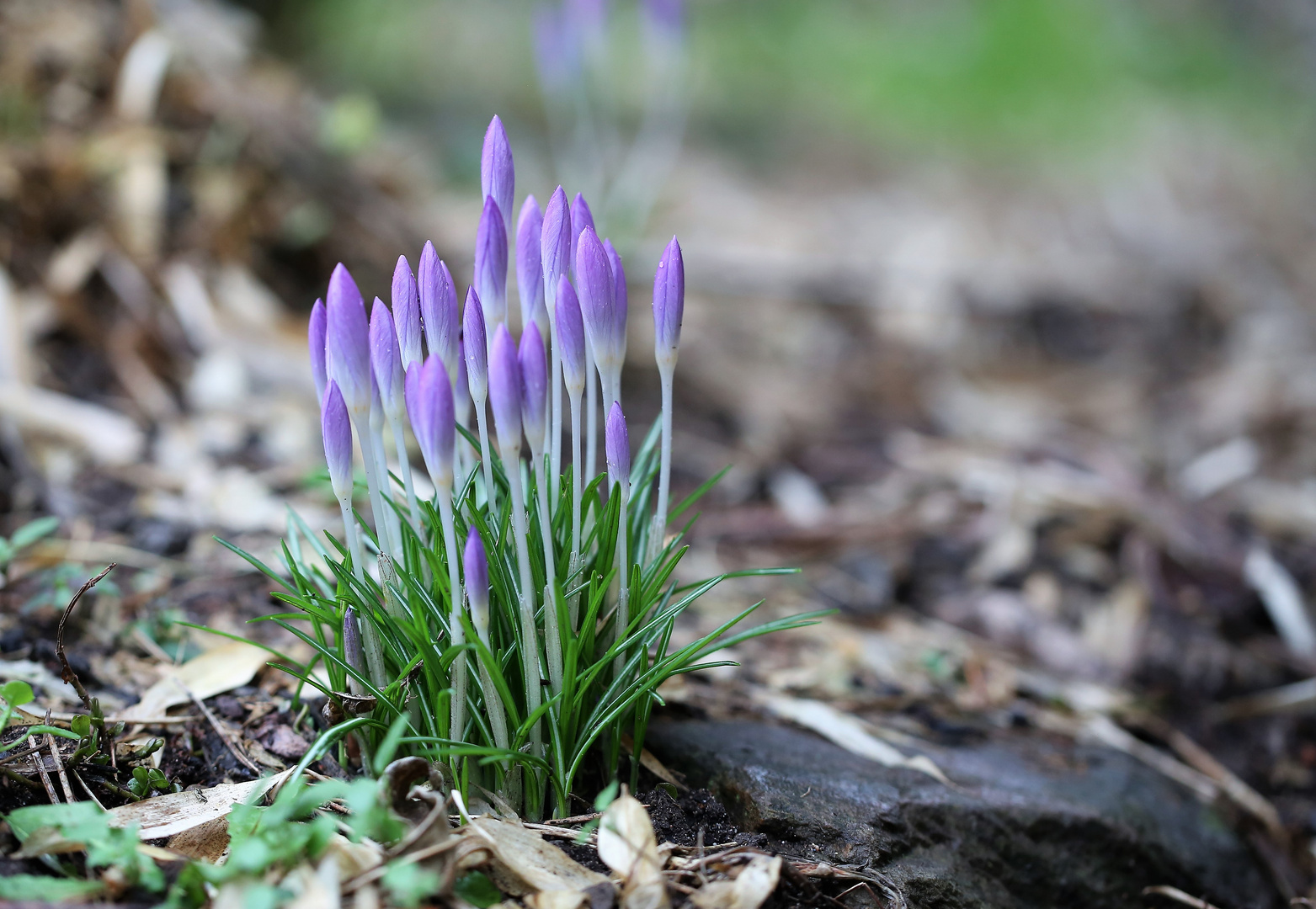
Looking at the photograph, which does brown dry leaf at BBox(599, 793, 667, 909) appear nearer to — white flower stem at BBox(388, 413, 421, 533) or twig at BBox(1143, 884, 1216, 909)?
white flower stem at BBox(388, 413, 421, 533)

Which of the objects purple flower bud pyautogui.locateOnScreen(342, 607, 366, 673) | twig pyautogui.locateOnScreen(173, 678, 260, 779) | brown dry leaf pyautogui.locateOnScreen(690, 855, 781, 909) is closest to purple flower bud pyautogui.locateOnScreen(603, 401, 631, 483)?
purple flower bud pyautogui.locateOnScreen(342, 607, 366, 673)

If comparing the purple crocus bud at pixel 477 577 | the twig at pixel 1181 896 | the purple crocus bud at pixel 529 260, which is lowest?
the twig at pixel 1181 896

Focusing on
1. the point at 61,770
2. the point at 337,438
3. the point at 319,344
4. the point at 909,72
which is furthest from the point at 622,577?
the point at 909,72

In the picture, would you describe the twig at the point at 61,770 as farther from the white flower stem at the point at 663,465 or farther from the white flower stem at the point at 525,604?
the white flower stem at the point at 663,465

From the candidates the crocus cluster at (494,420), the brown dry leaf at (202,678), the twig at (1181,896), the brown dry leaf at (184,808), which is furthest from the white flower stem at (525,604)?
the twig at (1181,896)

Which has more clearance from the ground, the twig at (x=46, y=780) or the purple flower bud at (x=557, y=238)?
the purple flower bud at (x=557, y=238)
